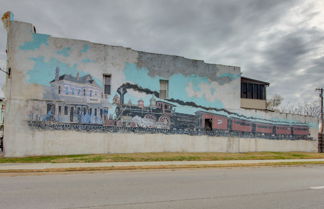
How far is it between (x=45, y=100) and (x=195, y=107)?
11.9 meters

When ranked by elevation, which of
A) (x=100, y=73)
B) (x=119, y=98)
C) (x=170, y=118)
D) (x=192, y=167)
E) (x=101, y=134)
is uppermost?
(x=100, y=73)

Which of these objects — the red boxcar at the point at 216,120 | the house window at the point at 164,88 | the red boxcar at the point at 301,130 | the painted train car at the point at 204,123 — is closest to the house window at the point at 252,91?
the painted train car at the point at 204,123

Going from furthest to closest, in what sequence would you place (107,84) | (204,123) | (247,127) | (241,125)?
(247,127)
(241,125)
(204,123)
(107,84)

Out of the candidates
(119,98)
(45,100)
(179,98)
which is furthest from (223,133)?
(45,100)

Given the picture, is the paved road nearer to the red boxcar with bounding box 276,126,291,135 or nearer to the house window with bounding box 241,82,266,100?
the red boxcar with bounding box 276,126,291,135

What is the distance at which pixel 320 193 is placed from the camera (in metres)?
8.08

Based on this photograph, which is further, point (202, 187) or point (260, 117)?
point (260, 117)

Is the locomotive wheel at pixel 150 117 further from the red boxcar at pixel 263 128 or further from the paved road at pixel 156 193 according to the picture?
the red boxcar at pixel 263 128

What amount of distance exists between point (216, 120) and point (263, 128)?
5888 millimetres

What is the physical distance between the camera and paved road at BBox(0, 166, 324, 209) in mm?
6363

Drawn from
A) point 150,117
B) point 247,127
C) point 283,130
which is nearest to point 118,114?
point 150,117

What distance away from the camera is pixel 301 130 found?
93.7 feet

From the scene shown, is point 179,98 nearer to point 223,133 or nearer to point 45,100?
A: point 223,133

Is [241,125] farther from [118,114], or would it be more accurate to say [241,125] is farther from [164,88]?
[118,114]
